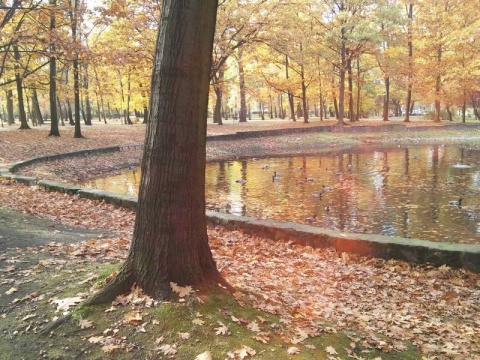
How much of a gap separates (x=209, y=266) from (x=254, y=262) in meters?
2.24

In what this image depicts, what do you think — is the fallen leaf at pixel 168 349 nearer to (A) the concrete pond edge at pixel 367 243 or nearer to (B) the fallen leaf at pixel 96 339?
(B) the fallen leaf at pixel 96 339

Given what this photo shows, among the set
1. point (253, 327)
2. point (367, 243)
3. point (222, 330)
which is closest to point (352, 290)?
point (367, 243)

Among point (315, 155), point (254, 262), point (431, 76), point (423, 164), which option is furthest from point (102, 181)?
point (431, 76)

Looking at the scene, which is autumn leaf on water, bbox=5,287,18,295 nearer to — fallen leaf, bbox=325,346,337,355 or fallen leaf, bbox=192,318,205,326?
fallen leaf, bbox=192,318,205,326

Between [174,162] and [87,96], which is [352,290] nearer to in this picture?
Result: [174,162]

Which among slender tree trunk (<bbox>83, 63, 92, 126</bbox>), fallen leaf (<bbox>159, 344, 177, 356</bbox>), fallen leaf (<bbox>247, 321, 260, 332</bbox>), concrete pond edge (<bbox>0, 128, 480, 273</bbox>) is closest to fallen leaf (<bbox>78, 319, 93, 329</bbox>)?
fallen leaf (<bbox>159, 344, 177, 356</bbox>)

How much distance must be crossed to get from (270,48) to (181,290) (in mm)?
31271

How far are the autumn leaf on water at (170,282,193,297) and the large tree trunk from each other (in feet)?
0.13

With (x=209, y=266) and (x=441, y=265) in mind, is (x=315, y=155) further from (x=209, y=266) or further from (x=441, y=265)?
(x=209, y=266)

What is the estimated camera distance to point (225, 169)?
59.4ft

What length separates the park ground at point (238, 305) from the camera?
10.7ft

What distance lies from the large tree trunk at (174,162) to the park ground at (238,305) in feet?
0.68

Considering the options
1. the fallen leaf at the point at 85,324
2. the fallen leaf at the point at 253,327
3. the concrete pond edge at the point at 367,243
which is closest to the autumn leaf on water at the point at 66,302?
the fallen leaf at the point at 85,324

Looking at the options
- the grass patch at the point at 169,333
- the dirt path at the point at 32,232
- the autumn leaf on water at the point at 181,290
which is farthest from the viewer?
the dirt path at the point at 32,232
